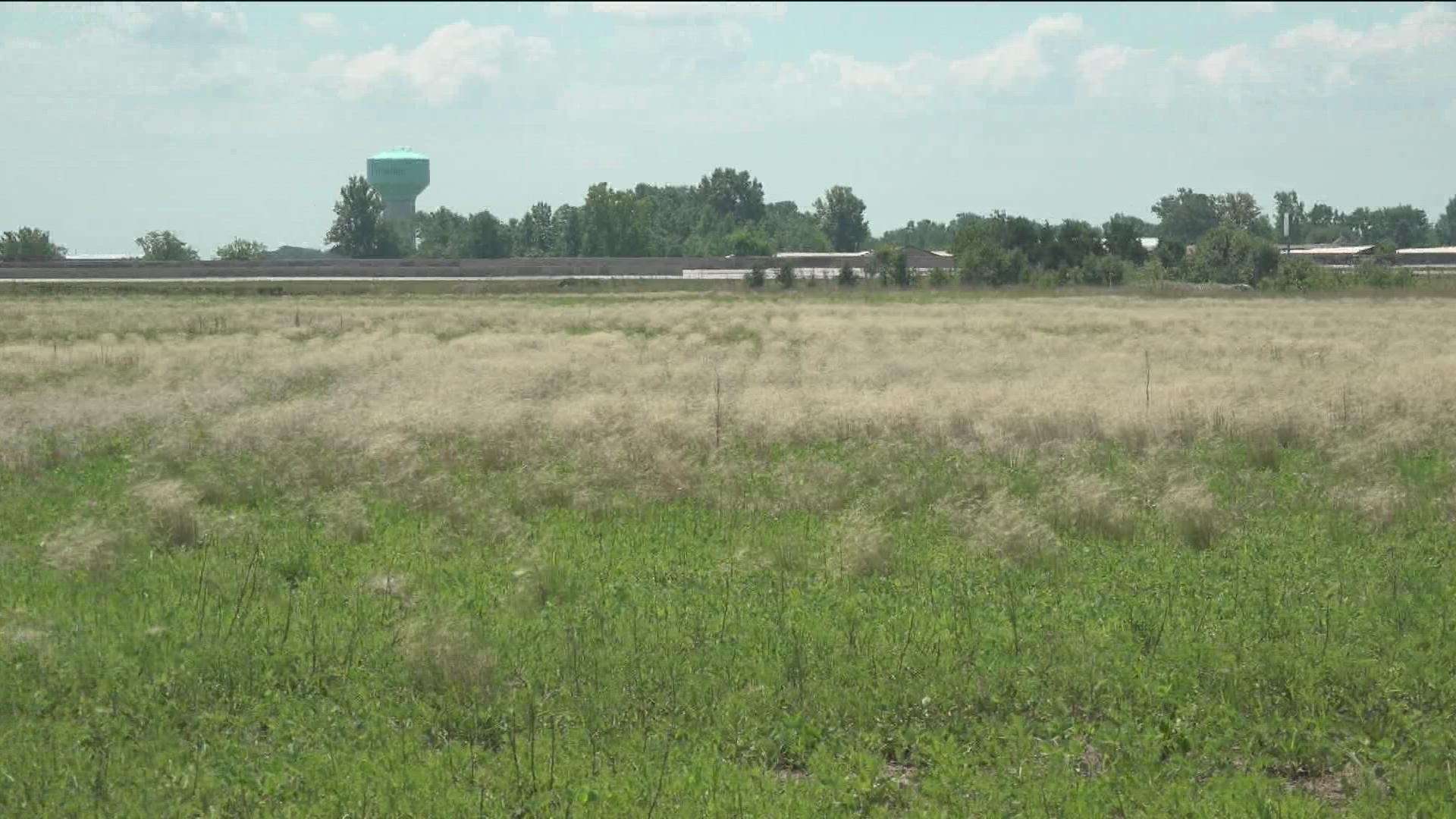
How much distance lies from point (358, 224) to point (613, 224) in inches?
1227

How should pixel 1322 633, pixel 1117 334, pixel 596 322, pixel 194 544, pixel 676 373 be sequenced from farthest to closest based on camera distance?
pixel 596 322 < pixel 1117 334 < pixel 676 373 < pixel 194 544 < pixel 1322 633

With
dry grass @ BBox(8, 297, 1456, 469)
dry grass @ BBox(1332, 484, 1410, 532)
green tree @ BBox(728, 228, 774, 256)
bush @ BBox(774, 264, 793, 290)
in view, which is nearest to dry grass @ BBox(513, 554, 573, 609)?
dry grass @ BBox(8, 297, 1456, 469)

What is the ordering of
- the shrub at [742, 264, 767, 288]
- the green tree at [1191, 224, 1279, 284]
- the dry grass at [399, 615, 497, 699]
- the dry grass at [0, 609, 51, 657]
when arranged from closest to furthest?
the dry grass at [399, 615, 497, 699]
the dry grass at [0, 609, 51, 657]
the green tree at [1191, 224, 1279, 284]
the shrub at [742, 264, 767, 288]

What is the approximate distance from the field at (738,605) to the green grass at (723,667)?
0.03m

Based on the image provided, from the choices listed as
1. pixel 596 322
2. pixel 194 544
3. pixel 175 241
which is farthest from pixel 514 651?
pixel 175 241

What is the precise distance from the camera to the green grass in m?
6.84

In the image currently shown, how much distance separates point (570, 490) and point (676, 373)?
557 inches

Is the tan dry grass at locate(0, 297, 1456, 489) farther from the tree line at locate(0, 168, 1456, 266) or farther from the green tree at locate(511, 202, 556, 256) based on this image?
the green tree at locate(511, 202, 556, 256)

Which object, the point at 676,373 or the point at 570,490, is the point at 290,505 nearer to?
the point at 570,490

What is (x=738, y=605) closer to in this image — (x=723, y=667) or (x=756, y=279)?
(x=723, y=667)

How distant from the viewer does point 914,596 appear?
986cm

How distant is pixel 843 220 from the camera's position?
193500mm

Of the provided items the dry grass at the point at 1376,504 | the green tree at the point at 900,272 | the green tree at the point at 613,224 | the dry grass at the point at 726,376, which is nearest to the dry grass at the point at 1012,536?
the dry grass at the point at 1376,504

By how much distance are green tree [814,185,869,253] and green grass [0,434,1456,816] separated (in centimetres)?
18156
